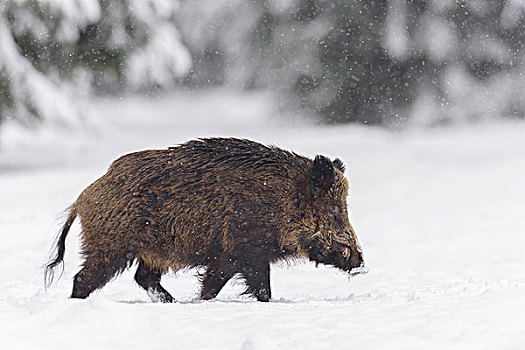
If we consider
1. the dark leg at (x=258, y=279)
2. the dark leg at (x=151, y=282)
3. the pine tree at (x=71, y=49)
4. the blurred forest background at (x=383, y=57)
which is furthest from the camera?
the blurred forest background at (x=383, y=57)

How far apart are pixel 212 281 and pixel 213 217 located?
20.3 inches

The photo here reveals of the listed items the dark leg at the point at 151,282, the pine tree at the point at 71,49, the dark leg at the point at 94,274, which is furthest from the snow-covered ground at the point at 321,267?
the pine tree at the point at 71,49

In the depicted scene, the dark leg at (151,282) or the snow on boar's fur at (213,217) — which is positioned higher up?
the snow on boar's fur at (213,217)

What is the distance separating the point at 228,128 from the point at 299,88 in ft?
13.0

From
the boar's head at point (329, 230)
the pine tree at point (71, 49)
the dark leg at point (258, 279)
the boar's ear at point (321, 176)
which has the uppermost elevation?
the pine tree at point (71, 49)

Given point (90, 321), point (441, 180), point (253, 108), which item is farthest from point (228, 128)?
point (90, 321)

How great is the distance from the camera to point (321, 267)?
9.93 m

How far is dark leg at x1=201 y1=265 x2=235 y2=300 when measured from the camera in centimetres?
629

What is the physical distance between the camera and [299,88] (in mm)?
18391

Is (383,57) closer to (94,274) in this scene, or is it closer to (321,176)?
(321,176)

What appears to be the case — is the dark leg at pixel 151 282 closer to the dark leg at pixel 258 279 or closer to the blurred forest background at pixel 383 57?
the dark leg at pixel 258 279

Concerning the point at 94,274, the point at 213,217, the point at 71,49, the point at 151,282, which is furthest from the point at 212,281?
the point at 71,49

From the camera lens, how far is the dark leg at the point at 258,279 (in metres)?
6.20

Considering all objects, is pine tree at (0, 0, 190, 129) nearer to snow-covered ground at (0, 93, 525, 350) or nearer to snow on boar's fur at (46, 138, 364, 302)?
snow-covered ground at (0, 93, 525, 350)
